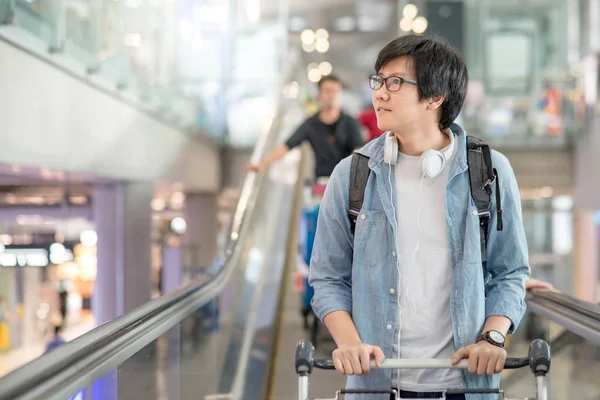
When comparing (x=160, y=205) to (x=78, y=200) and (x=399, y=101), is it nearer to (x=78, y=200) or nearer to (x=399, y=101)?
(x=78, y=200)

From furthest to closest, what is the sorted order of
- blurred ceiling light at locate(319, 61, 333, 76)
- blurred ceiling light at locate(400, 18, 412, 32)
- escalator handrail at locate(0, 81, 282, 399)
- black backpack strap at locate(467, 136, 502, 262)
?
blurred ceiling light at locate(319, 61, 333, 76) → blurred ceiling light at locate(400, 18, 412, 32) → black backpack strap at locate(467, 136, 502, 262) → escalator handrail at locate(0, 81, 282, 399)

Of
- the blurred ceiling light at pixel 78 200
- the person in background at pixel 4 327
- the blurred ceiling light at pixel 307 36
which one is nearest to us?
the blurred ceiling light at pixel 78 200

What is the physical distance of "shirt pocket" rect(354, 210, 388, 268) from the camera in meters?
2.27

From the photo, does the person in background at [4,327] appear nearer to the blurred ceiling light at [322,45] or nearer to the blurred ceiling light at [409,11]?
the blurred ceiling light at [409,11]

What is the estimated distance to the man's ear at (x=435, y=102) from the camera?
2.28 metres

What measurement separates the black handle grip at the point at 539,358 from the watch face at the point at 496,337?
10cm

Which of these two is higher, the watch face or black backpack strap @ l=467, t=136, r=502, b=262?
black backpack strap @ l=467, t=136, r=502, b=262

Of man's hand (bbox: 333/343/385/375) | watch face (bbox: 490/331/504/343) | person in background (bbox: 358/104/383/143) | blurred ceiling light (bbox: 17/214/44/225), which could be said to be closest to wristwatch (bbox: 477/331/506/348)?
watch face (bbox: 490/331/504/343)

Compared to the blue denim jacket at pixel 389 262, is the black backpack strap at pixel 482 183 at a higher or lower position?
higher

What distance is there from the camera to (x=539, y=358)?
6.70 feet

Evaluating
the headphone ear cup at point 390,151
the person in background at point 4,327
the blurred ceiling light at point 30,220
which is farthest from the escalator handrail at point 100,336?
the person in background at point 4,327

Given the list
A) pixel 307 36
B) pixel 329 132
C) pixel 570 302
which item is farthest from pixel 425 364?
pixel 307 36

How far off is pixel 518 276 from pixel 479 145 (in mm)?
358

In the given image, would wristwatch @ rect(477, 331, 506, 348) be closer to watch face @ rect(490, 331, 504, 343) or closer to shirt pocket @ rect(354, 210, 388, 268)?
watch face @ rect(490, 331, 504, 343)
